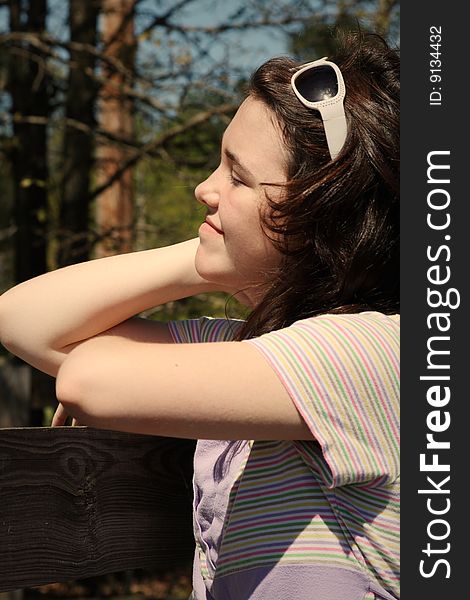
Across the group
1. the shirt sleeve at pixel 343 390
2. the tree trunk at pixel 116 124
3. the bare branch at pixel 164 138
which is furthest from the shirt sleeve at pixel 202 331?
the tree trunk at pixel 116 124

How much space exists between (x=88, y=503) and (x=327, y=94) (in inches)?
34.5

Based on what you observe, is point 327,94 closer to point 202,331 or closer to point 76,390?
point 202,331

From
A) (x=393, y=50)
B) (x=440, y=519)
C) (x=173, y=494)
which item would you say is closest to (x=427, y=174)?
(x=393, y=50)

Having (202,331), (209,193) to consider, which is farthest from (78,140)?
(209,193)

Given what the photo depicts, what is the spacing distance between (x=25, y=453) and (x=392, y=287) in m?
0.73

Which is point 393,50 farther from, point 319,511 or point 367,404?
point 319,511

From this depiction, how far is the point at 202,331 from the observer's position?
202cm

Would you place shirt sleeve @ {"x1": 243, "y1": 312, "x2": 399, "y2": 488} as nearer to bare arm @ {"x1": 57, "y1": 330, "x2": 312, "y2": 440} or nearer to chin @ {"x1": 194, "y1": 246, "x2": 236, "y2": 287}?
bare arm @ {"x1": 57, "y1": 330, "x2": 312, "y2": 440}

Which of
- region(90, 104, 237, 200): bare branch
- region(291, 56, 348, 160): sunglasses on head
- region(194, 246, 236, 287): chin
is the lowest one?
region(194, 246, 236, 287): chin

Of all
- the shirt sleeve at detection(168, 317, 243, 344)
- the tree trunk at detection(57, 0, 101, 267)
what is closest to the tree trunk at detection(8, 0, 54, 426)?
the tree trunk at detection(57, 0, 101, 267)

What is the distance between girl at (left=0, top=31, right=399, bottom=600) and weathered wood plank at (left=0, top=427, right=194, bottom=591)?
0.37 feet

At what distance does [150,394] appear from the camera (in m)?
1.42

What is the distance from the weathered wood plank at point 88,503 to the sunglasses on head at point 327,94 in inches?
27.4

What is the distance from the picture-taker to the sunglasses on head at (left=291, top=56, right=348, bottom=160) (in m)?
1.67
